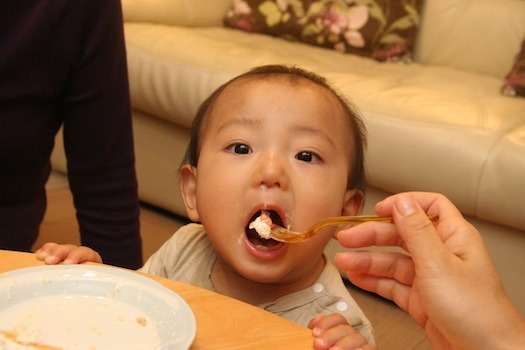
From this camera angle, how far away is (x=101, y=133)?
4.29 feet

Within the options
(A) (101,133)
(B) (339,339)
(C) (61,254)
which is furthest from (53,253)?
(A) (101,133)

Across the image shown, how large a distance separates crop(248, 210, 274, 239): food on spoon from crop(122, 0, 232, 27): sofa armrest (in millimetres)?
1667

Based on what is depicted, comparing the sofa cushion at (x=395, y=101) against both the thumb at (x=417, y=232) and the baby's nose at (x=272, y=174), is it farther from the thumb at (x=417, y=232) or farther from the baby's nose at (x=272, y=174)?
the thumb at (x=417, y=232)

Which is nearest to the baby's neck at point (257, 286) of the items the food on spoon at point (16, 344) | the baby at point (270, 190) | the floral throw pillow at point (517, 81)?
the baby at point (270, 190)

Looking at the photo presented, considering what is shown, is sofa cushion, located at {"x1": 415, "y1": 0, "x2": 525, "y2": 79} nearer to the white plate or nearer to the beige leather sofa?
the beige leather sofa

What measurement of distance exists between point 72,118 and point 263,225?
21.9 inches

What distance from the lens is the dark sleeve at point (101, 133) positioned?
1.25m

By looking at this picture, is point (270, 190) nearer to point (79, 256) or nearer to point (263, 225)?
point (263, 225)

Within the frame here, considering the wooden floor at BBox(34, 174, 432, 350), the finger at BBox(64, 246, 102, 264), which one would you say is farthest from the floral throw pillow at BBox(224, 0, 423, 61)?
the finger at BBox(64, 246, 102, 264)

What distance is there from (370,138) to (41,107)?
859 millimetres

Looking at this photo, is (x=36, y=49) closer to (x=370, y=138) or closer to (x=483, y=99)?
(x=370, y=138)

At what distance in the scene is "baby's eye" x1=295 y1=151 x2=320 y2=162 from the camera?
1.01 meters

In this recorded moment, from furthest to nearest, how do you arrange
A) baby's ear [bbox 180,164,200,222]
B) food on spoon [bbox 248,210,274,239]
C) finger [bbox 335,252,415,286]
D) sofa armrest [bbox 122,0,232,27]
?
1. sofa armrest [bbox 122,0,232,27]
2. baby's ear [bbox 180,164,200,222]
3. food on spoon [bbox 248,210,274,239]
4. finger [bbox 335,252,415,286]

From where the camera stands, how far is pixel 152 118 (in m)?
2.40
